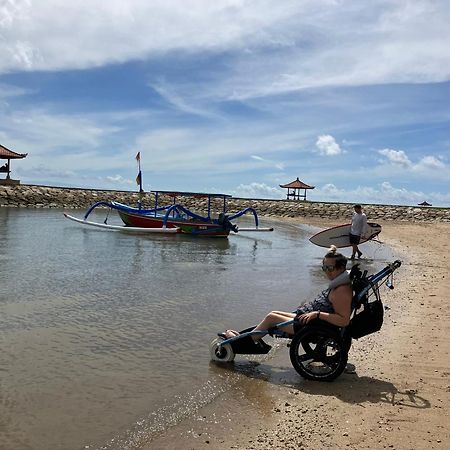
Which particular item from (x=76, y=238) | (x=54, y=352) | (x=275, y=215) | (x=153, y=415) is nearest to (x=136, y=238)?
(x=76, y=238)

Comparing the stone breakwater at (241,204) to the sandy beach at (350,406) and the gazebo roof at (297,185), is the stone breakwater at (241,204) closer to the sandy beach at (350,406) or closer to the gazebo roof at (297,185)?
the gazebo roof at (297,185)

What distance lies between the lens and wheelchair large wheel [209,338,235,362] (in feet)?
20.7

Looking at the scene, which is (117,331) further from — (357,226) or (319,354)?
(357,226)

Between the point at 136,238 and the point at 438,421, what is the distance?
68.8 feet

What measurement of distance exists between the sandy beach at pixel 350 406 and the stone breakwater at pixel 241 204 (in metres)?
45.5

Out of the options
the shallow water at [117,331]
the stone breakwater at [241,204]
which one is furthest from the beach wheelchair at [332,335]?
the stone breakwater at [241,204]

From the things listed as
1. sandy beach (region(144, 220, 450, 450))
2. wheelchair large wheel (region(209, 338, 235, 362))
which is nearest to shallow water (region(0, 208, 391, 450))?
wheelchair large wheel (region(209, 338, 235, 362))

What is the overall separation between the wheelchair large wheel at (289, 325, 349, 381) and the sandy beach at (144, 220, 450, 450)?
14 cm

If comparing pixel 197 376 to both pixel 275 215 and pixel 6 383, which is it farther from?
pixel 275 215

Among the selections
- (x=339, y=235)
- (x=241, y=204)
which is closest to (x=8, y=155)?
(x=241, y=204)

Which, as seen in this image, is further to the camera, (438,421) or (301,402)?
(301,402)

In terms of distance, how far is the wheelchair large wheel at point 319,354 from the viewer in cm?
555

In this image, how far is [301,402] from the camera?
514 cm

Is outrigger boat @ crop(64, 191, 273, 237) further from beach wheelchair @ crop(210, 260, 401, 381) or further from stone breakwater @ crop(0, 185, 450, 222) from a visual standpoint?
stone breakwater @ crop(0, 185, 450, 222)
